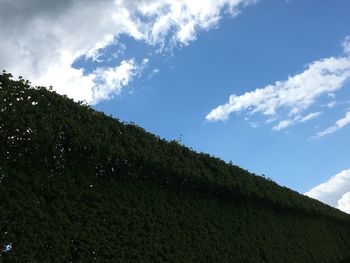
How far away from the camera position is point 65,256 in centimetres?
788

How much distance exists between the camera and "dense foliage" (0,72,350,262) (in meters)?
7.66

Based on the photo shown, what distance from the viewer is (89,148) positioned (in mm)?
9391

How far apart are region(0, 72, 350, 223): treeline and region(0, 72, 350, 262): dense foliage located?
2cm

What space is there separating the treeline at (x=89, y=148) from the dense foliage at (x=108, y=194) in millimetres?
22

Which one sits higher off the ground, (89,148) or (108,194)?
(89,148)

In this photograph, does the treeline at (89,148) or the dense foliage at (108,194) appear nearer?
the dense foliage at (108,194)

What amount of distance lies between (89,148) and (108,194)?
1111mm

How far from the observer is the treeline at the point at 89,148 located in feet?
25.9

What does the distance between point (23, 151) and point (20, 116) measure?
63 centimetres

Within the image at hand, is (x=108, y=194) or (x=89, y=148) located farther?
(x=108, y=194)

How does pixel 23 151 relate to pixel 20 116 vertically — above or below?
below

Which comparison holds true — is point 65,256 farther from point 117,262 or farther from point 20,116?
point 20,116

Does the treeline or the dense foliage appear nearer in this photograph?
the dense foliage

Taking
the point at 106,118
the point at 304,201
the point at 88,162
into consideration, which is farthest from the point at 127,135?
the point at 304,201
